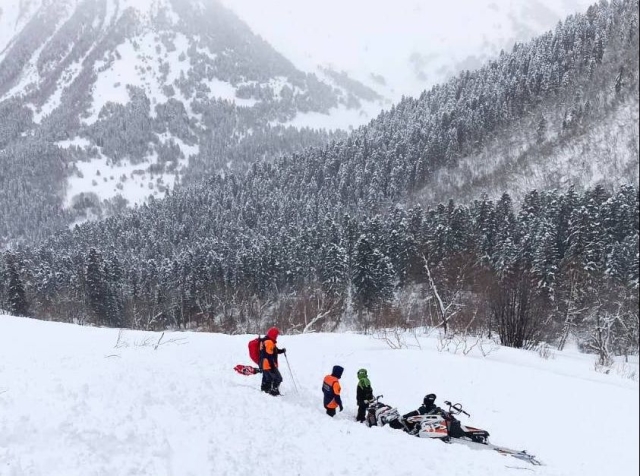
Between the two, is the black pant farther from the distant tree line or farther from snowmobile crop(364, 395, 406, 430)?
the distant tree line

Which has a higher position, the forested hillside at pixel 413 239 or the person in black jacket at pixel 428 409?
the forested hillside at pixel 413 239

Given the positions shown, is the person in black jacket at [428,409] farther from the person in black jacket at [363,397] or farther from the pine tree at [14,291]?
the pine tree at [14,291]

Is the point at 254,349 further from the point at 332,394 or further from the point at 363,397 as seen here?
the point at 363,397

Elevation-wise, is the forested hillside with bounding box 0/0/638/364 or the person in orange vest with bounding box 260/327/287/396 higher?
the forested hillside with bounding box 0/0/638/364

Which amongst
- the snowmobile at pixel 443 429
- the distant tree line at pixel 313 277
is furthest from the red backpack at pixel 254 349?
the distant tree line at pixel 313 277

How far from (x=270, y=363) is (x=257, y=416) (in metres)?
2.29

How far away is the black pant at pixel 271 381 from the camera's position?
15.5m

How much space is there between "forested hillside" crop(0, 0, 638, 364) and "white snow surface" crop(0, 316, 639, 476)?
3.22 metres

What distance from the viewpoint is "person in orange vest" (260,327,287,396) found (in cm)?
1528

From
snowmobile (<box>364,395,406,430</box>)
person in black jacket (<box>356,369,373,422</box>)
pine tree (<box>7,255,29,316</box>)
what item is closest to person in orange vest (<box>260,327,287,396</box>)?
person in black jacket (<box>356,369,373,422</box>)

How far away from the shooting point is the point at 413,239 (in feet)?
233

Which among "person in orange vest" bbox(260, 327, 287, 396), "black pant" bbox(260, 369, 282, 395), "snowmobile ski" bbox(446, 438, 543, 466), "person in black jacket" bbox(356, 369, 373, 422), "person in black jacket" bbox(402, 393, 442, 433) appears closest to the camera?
"snowmobile ski" bbox(446, 438, 543, 466)

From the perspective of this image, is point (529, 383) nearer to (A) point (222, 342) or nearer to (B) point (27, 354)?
(A) point (222, 342)

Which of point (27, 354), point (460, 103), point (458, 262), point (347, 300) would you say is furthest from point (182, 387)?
point (460, 103)
